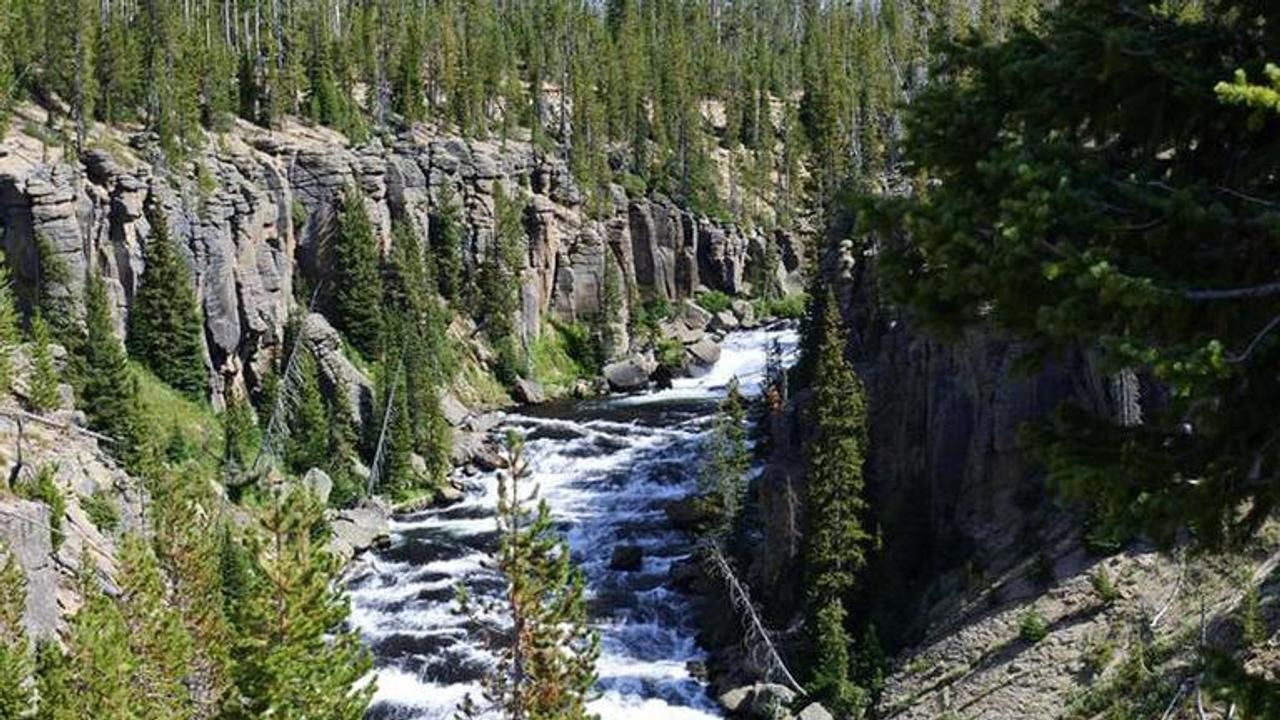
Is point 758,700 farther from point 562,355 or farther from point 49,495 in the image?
point 562,355

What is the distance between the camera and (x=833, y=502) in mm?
38594

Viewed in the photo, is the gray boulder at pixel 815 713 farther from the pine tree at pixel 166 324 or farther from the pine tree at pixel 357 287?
the pine tree at pixel 357 287

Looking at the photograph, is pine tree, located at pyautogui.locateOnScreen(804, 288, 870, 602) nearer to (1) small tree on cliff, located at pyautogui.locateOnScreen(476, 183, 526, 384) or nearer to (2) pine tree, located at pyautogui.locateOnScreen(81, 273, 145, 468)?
(2) pine tree, located at pyautogui.locateOnScreen(81, 273, 145, 468)

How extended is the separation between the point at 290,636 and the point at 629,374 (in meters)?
64.7

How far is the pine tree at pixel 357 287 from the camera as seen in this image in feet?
245

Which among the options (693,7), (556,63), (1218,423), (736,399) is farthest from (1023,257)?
(693,7)

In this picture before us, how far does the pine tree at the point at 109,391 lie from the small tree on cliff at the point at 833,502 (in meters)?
29.1

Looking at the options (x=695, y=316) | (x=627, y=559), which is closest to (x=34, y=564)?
(x=627, y=559)

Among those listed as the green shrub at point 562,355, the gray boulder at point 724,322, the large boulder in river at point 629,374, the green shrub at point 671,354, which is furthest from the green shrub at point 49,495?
the gray boulder at point 724,322

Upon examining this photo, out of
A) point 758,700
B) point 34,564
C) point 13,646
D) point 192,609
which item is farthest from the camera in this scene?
point 758,700

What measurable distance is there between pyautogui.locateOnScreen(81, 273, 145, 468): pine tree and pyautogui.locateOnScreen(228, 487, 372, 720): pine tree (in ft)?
95.7

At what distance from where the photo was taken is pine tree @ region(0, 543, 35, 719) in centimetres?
2291

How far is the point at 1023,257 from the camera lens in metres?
8.09

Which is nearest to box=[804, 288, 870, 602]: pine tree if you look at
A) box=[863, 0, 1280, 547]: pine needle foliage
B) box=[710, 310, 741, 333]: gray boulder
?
box=[863, 0, 1280, 547]: pine needle foliage
